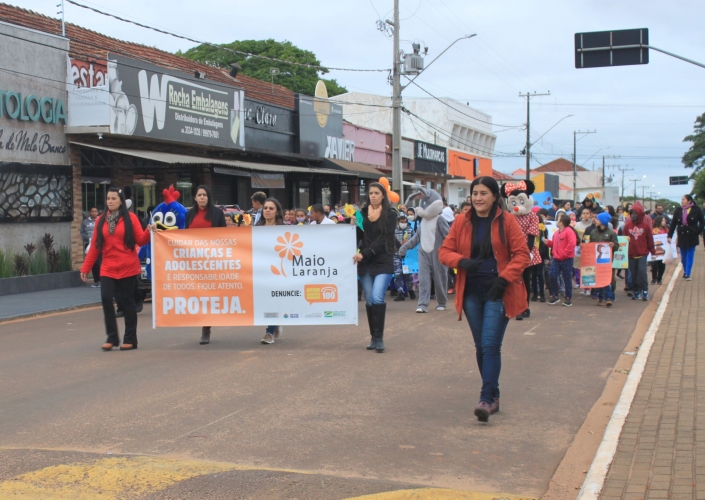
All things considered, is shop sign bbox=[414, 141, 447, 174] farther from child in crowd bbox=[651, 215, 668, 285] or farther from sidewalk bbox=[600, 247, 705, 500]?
sidewalk bbox=[600, 247, 705, 500]

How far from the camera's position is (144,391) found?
7293mm

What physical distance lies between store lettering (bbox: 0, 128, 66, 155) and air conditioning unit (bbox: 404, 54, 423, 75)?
49.5ft

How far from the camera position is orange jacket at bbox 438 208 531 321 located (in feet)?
20.0

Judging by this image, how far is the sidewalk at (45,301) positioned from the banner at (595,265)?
363 inches

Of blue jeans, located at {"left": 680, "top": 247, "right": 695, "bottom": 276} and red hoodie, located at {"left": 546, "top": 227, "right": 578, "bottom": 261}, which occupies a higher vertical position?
red hoodie, located at {"left": 546, "top": 227, "right": 578, "bottom": 261}

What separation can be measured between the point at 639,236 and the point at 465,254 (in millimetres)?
10295

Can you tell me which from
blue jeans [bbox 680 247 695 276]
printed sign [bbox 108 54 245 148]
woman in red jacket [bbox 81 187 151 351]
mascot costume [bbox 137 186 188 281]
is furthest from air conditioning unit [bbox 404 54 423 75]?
woman in red jacket [bbox 81 187 151 351]

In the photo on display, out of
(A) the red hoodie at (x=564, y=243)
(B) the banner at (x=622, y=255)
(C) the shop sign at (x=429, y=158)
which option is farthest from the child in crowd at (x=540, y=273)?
(C) the shop sign at (x=429, y=158)

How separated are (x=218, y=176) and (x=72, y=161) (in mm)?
8139

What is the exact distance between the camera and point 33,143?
1834 cm

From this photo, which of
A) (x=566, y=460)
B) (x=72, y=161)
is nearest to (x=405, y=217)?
(x=72, y=161)

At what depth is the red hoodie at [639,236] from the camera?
15416mm

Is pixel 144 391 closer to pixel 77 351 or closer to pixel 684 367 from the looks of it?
pixel 77 351

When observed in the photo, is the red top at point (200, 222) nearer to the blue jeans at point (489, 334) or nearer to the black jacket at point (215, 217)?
the black jacket at point (215, 217)
